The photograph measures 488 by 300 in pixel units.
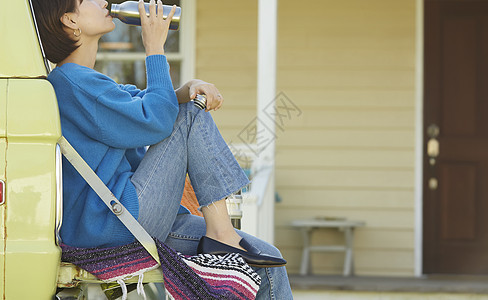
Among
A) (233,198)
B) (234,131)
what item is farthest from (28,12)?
(234,131)

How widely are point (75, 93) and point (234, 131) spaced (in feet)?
13.6

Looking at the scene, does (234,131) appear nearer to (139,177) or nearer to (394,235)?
(394,235)

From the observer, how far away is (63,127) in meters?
2.06

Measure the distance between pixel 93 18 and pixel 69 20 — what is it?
8cm

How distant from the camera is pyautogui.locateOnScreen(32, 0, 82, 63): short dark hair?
2.12 m

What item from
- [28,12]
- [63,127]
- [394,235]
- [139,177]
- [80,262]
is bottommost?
[394,235]

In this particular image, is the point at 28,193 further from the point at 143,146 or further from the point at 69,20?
the point at 69,20

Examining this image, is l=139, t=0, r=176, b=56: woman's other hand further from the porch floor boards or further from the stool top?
the stool top

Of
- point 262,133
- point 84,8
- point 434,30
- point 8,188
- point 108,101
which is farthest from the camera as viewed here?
point 434,30

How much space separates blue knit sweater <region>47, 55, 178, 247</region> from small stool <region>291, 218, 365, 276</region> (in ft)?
12.6

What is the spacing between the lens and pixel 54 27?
7.01ft

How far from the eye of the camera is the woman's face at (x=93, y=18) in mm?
2181

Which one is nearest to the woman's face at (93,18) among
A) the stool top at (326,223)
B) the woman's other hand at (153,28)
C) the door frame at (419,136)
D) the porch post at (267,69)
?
the woman's other hand at (153,28)

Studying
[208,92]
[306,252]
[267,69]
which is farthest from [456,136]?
[208,92]
